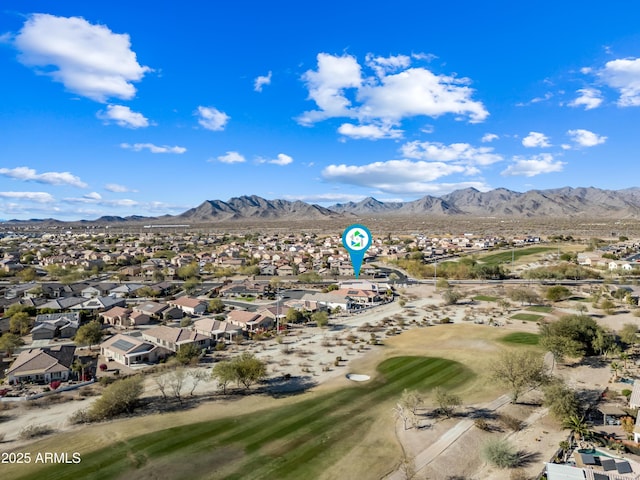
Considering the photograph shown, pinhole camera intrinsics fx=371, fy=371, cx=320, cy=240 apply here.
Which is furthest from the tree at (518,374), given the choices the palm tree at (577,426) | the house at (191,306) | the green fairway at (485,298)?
the house at (191,306)

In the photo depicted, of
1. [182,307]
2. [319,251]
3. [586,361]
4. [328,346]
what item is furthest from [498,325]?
[319,251]

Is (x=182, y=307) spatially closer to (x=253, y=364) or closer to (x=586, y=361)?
(x=253, y=364)

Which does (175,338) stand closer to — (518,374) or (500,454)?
(500,454)

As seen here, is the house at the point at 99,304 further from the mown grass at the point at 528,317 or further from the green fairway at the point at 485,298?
the mown grass at the point at 528,317

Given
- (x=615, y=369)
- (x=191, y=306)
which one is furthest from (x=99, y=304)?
(x=615, y=369)

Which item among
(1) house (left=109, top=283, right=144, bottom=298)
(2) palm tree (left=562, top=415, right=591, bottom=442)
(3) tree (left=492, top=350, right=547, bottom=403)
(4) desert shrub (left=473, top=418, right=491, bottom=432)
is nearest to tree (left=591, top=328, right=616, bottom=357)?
(3) tree (left=492, top=350, right=547, bottom=403)

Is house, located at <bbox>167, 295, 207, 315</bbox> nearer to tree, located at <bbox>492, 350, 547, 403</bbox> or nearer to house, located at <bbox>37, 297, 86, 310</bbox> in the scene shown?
house, located at <bbox>37, 297, 86, 310</bbox>
